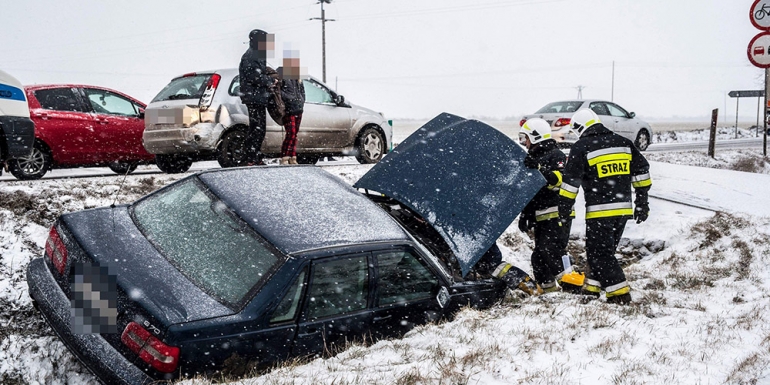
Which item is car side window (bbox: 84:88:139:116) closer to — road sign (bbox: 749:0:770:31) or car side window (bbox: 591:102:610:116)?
road sign (bbox: 749:0:770:31)

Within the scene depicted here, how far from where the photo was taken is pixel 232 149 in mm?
8844

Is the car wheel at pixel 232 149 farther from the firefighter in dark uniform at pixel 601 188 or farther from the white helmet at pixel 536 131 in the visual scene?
the firefighter in dark uniform at pixel 601 188

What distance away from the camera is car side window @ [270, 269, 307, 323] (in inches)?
142

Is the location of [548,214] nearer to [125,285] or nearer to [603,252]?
[603,252]

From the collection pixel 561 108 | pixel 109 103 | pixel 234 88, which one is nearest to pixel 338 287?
pixel 234 88

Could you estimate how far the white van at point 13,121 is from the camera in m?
5.92

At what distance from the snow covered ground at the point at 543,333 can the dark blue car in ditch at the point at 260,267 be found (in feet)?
0.67

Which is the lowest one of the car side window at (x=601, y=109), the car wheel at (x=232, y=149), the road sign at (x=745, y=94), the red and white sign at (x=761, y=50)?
the car wheel at (x=232, y=149)

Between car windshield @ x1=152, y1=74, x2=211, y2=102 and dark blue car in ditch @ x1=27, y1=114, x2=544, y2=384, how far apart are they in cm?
417

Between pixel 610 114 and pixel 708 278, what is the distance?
11605 mm

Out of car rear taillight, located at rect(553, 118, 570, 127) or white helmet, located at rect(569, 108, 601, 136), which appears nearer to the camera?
white helmet, located at rect(569, 108, 601, 136)

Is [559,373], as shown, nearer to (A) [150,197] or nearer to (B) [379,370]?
(B) [379,370]

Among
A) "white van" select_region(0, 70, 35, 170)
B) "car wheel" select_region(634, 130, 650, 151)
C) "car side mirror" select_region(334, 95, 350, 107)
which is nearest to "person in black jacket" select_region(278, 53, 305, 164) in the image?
"car side mirror" select_region(334, 95, 350, 107)

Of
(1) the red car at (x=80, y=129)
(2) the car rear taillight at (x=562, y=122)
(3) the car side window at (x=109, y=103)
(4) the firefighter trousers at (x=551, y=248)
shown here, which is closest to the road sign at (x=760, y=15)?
(2) the car rear taillight at (x=562, y=122)
